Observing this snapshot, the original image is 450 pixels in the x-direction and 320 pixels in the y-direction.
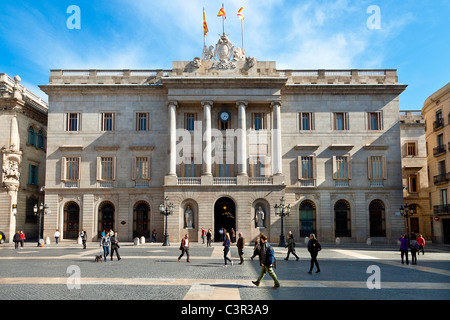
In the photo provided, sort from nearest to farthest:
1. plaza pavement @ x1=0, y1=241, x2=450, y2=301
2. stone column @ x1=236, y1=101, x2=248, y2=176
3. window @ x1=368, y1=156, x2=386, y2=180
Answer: plaza pavement @ x1=0, y1=241, x2=450, y2=301 < stone column @ x1=236, y1=101, x2=248, y2=176 < window @ x1=368, y1=156, x2=386, y2=180

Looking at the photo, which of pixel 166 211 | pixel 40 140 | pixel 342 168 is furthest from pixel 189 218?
pixel 40 140

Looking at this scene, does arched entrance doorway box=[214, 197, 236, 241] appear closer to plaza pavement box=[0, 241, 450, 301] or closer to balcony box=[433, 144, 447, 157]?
plaza pavement box=[0, 241, 450, 301]

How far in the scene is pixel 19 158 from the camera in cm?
4328

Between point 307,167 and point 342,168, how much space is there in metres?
3.90

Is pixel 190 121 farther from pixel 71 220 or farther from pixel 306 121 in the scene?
pixel 71 220

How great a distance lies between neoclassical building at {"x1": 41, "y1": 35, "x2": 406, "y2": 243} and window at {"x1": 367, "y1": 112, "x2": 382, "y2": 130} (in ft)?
0.37

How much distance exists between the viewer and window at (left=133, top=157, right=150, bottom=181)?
42938mm

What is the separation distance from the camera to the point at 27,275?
1783 cm

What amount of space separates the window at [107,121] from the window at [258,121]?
15957 millimetres

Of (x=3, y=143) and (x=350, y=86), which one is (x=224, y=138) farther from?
(x=3, y=143)

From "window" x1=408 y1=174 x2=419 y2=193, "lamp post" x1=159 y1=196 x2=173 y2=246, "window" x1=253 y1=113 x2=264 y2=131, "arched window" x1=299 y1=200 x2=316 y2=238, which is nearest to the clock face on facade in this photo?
"window" x1=253 y1=113 x2=264 y2=131

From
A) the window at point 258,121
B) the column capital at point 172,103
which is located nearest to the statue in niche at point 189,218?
the column capital at point 172,103
